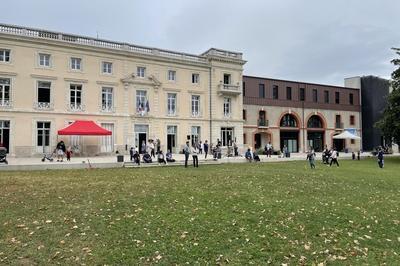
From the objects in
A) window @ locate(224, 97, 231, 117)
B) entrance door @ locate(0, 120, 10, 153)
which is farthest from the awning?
window @ locate(224, 97, 231, 117)

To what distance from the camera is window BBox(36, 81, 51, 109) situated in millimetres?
30766

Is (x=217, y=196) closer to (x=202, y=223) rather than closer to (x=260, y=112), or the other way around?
(x=202, y=223)

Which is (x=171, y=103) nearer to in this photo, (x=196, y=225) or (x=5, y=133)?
(x=5, y=133)

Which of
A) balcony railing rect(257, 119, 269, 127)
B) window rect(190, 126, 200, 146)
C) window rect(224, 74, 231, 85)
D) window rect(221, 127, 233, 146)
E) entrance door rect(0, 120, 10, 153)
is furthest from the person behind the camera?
balcony railing rect(257, 119, 269, 127)

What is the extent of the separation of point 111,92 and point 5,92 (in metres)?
9.07

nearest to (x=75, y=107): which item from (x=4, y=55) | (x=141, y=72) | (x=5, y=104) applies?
(x=5, y=104)

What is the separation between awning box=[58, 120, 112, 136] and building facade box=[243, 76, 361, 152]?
20.1 meters

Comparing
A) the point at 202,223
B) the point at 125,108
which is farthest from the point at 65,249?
the point at 125,108

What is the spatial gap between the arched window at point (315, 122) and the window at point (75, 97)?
32608mm

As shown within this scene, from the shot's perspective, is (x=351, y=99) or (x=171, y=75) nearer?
(x=171, y=75)

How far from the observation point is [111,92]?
34156 millimetres

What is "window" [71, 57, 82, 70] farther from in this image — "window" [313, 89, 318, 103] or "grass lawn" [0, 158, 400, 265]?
"window" [313, 89, 318, 103]

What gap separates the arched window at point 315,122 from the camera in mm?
50950

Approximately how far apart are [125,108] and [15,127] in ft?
32.4
